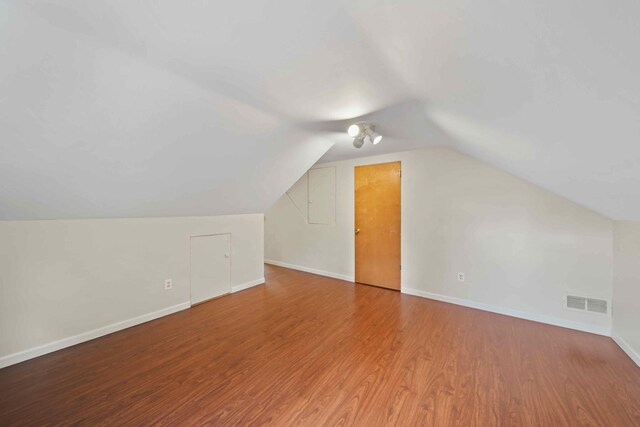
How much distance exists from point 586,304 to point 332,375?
272 cm

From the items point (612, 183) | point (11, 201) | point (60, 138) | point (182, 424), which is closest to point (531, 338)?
point (612, 183)

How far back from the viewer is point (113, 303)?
252 cm

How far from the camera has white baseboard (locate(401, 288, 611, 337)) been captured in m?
2.46

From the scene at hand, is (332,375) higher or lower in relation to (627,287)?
lower

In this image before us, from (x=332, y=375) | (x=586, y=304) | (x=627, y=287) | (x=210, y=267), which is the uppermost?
(x=627, y=287)

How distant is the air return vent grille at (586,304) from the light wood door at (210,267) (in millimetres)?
4196

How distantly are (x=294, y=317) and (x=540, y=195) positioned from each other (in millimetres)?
3112

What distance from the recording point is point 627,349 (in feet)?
6.90

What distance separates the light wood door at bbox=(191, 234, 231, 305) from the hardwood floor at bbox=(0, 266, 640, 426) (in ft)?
1.84

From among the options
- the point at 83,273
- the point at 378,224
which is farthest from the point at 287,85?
the point at 378,224

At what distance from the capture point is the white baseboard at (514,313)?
2462 mm

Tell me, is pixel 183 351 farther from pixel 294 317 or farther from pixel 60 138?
pixel 60 138

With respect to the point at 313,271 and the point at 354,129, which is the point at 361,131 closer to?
the point at 354,129

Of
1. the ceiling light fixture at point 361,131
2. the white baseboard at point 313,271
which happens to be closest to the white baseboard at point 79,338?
the white baseboard at point 313,271
